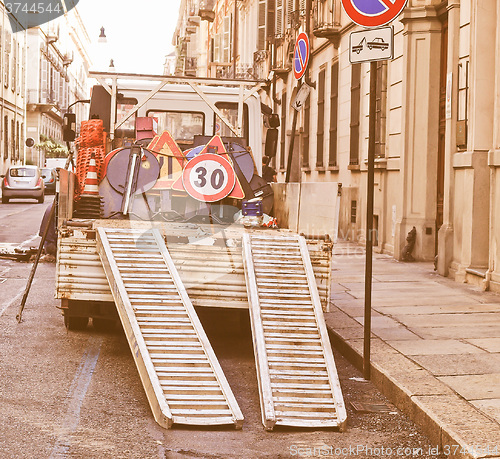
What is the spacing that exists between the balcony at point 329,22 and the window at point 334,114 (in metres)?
0.75

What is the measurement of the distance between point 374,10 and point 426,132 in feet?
26.5

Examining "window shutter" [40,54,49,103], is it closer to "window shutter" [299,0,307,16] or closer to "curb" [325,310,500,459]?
"window shutter" [299,0,307,16]

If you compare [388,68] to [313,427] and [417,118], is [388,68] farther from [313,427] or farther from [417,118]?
[313,427]

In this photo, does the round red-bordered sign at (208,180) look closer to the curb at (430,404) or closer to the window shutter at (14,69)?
the curb at (430,404)

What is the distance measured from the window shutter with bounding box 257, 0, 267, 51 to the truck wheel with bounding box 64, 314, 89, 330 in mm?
24984

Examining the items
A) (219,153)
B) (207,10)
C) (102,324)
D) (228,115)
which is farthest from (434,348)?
(207,10)

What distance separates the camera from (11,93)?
52.3 meters

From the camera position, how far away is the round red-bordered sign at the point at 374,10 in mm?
6492

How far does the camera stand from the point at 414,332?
306 inches

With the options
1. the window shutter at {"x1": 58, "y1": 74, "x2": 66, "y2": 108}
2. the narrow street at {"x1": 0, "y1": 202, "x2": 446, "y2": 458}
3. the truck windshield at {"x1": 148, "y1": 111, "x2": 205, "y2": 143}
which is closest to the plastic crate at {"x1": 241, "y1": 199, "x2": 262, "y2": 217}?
the narrow street at {"x1": 0, "y1": 202, "x2": 446, "y2": 458}

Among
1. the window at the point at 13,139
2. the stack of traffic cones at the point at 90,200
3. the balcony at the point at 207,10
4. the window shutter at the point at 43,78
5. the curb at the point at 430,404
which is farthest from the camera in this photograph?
the window shutter at the point at 43,78

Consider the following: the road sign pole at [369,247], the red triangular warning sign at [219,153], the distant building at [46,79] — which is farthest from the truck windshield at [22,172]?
the road sign pole at [369,247]

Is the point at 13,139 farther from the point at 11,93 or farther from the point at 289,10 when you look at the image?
the point at 289,10

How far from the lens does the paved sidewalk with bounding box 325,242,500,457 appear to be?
4973mm
